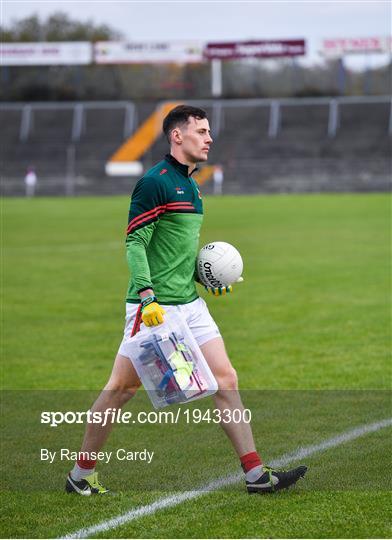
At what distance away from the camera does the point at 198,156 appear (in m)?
6.55

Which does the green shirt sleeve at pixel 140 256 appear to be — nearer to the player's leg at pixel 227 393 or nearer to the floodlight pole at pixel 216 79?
the player's leg at pixel 227 393

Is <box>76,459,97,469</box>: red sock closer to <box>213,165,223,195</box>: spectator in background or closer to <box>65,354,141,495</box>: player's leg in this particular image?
<box>65,354,141,495</box>: player's leg

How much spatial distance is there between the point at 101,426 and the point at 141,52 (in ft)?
227

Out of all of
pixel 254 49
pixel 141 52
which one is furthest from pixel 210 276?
pixel 141 52

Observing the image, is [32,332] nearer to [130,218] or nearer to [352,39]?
[130,218]

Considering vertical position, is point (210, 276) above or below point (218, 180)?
above

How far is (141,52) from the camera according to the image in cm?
7388

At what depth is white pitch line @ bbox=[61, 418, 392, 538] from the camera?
5.78 meters

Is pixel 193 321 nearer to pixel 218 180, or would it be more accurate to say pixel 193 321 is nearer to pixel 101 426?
pixel 101 426

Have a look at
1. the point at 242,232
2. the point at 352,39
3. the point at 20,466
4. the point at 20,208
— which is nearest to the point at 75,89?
the point at 352,39

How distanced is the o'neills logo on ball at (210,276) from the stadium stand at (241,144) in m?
47.2

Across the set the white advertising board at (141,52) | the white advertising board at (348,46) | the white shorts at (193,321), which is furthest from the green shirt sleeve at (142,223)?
the white advertising board at (141,52)

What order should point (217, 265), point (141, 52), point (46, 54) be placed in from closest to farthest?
point (217, 265), point (141, 52), point (46, 54)

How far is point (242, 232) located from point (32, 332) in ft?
49.5
